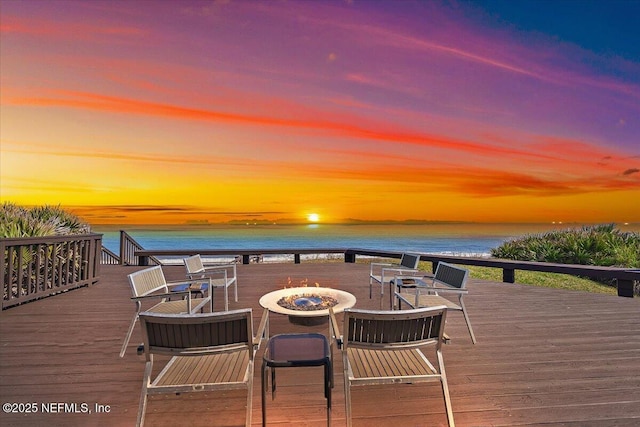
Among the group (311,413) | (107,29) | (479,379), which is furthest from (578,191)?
(107,29)

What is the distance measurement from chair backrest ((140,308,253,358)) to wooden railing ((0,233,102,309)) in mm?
4307

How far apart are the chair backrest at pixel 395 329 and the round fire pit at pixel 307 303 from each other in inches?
36.1

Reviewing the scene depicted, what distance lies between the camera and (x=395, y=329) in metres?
1.60

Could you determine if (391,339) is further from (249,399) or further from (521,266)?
(521,266)

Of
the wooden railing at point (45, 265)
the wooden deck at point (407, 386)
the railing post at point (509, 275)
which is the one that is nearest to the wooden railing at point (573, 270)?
the railing post at point (509, 275)

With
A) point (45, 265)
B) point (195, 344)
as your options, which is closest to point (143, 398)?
point (195, 344)

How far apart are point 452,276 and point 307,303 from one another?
1702 mm

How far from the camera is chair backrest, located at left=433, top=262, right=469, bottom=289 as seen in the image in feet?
9.91

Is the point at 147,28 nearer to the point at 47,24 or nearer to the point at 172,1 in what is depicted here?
the point at 172,1

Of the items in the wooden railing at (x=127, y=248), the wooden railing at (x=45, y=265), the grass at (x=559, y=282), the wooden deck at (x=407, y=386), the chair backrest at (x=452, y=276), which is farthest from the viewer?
the wooden railing at (x=127, y=248)

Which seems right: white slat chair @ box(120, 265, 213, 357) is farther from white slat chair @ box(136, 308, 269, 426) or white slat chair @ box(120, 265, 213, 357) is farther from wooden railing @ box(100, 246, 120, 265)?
wooden railing @ box(100, 246, 120, 265)

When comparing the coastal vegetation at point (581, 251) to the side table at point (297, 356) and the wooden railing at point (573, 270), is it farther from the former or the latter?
the side table at point (297, 356)

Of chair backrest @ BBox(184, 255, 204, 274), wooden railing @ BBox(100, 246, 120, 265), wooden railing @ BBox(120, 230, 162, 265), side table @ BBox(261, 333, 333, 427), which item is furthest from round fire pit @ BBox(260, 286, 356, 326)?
wooden railing @ BBox(100, 246, 120, 265)

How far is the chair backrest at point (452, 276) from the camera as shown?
3.02 m
